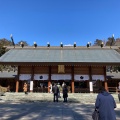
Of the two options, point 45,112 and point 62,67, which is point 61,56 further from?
point 45,112

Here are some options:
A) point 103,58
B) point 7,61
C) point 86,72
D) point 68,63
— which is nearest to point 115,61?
point 103,58

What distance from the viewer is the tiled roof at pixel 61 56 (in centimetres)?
2761

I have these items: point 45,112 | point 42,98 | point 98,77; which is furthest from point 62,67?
point 45,112

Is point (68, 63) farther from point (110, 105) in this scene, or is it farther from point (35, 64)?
point (110, 105)

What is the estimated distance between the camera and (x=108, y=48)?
33.3 m

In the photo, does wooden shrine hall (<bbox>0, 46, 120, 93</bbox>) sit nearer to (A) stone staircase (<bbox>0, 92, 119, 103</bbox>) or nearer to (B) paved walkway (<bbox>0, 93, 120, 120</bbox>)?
(A) stone staircase (<bbox>0, 92, 119, 103</bbox>)

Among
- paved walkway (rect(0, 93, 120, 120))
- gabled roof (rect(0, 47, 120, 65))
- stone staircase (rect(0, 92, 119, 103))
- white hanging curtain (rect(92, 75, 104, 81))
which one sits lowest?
paved walkway (rect(0, 93, 120, 120))

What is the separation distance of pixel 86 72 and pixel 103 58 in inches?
122

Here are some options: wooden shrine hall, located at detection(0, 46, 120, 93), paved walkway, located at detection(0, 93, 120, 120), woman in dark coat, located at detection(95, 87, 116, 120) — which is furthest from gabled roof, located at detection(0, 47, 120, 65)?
woman in dark coat, located at detection(95, 87, 116, 120)

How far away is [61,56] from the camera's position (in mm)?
29844

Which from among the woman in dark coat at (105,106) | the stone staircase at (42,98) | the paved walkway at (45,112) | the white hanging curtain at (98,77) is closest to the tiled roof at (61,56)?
the white hanging curtain at (98,77)

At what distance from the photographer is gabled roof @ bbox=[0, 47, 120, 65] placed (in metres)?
27.1

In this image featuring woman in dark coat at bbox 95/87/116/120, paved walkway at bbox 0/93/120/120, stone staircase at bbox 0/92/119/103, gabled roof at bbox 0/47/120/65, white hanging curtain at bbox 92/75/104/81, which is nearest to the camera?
woman in dark coat at bbox 95/87/116/120

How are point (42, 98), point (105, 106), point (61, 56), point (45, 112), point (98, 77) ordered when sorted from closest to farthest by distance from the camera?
point (105, 106), point (45, 112), point (42, 98), point (98, 77), point (61, 56)
